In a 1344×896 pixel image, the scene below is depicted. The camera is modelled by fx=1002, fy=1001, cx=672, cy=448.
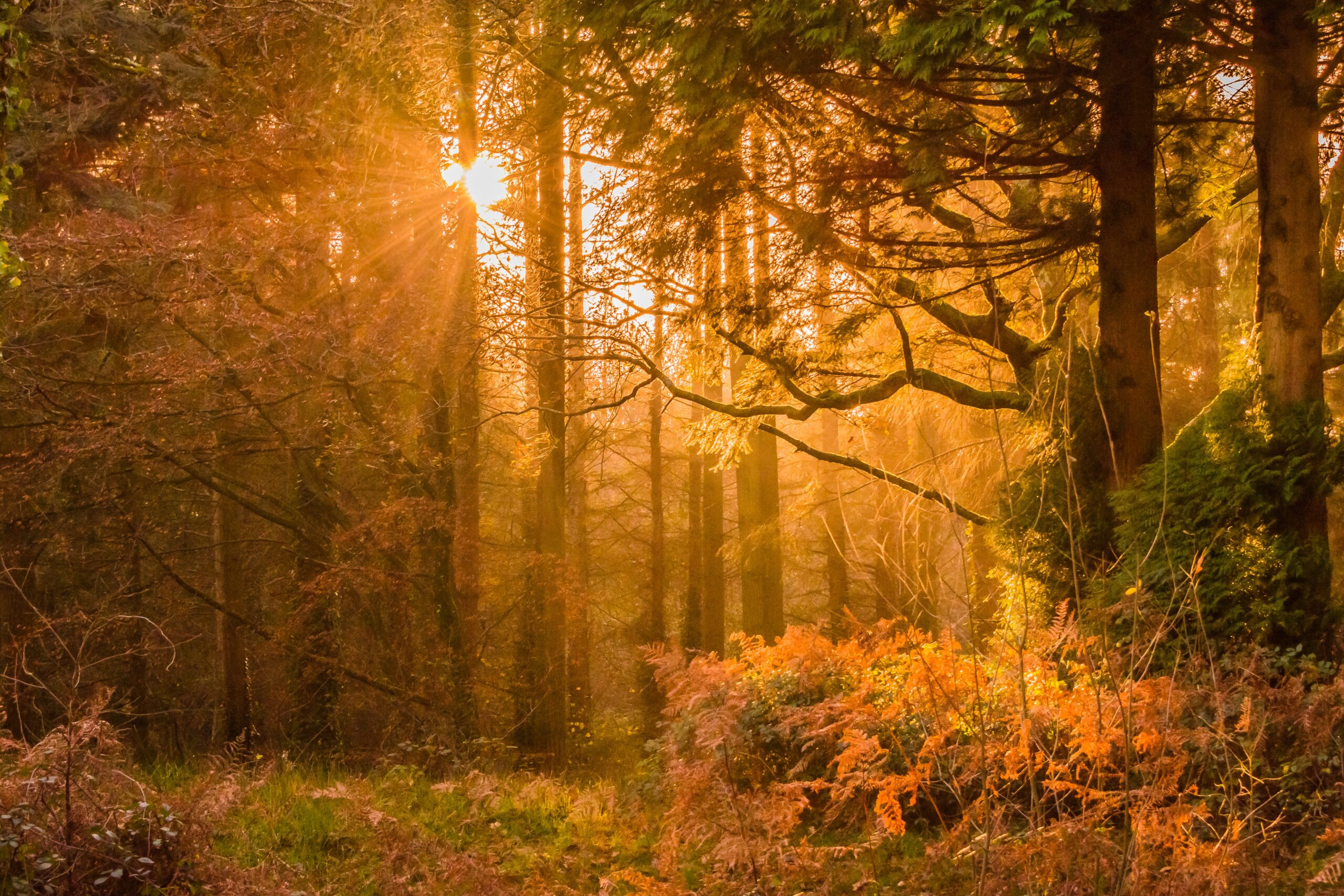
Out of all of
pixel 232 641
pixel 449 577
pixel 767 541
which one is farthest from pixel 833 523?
pixel 232 641

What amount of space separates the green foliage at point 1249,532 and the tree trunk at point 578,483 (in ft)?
16.0

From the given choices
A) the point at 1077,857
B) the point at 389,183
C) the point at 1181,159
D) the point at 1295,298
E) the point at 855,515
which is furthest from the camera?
the point at 855,515

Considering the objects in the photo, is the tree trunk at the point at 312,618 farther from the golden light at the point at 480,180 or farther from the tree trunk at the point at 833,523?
the tree trunk at the point at 833,523

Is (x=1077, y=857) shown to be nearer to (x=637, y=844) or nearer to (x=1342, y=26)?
(x=637, y=844)

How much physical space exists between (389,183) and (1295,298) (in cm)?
879

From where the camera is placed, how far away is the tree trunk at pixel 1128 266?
7.41 metres

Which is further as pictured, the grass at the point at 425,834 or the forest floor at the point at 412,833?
the grass at the point at 425,834

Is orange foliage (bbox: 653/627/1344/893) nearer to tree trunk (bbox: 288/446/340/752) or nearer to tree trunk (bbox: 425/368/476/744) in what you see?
tree trunk (bbox: 425/368/476/744)

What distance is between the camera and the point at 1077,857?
3465 mm

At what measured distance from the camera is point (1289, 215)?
22.6 feet

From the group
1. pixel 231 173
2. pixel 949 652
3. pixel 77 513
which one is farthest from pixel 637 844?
pixel 77 513

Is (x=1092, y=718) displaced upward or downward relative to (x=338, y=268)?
downward

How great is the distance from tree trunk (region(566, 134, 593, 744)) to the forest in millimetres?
125

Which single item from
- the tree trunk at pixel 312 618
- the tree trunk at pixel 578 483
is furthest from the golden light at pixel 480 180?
the tree trunk at pixel 312 618
